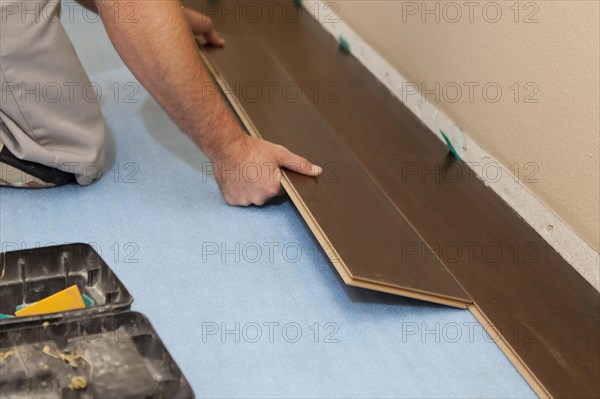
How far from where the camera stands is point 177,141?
2.73 m

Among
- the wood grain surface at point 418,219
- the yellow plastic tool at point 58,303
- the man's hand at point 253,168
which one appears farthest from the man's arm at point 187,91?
the yellow plastic tool at point 58,303

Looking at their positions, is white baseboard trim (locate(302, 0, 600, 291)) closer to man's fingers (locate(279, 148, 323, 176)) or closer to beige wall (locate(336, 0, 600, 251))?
beige wall (locate(336, 0, 600, 251))

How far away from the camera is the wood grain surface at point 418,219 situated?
1989 millimetres

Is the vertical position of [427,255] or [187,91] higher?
[187,91]

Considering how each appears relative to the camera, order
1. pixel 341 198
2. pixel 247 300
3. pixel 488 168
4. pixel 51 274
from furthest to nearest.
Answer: pixel 488 168, pixel 341 198, pixel 247 300, pixel 51 274

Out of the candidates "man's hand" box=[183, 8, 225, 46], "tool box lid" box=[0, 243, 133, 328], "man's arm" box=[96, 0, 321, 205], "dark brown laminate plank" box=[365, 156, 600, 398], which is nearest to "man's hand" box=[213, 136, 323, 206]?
"man's arm" box=[96, 0, 321, 205]

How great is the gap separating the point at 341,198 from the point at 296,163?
18 cm

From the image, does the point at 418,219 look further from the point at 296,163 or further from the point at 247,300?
the point at 247,300

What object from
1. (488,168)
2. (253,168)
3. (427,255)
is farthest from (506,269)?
(253,168)

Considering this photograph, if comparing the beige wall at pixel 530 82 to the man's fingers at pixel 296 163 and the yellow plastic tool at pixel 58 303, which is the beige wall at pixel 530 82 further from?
the yellow plastic tool at pixel 58 303

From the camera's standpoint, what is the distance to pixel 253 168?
7.64 ft

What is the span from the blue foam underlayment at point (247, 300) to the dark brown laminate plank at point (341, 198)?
0.33 ft

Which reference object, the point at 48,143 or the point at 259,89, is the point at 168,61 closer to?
the point at 48,143

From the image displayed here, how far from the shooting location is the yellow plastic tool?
68.3 inches
